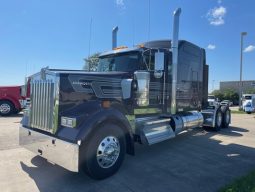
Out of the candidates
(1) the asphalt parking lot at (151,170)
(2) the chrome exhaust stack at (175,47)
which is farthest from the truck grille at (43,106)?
(2) the chrome exhaust stack at (175,47)

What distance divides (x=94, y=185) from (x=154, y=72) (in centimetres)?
288

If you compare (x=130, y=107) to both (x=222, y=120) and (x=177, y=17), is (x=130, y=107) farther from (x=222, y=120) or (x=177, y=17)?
(x=222, y=120)

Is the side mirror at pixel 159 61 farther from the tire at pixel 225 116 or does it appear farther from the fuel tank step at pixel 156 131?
the tire at pixel 225 116

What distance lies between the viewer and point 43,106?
175 inches

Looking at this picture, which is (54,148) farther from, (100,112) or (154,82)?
(154,82)

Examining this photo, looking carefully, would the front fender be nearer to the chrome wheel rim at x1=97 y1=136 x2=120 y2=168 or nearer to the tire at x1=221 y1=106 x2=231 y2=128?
the chrome wheel rim at x1=97 y1=136 x2=120 y2=168

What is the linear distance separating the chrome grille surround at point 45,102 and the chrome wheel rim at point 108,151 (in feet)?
2.86

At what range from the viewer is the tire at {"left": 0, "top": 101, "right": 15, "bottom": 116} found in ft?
43.2

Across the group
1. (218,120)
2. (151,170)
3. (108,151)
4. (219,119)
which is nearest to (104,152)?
(108,151)

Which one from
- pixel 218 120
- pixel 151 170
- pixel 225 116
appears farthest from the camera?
pixel 225 116

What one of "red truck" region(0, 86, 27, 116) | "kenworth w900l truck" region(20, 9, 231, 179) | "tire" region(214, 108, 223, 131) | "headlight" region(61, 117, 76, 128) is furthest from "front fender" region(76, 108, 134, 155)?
"red truck" region(0, 86, 27, 116)

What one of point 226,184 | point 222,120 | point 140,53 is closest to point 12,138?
point 140,53

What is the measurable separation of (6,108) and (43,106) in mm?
10175

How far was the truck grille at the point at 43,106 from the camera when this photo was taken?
13.7 feet
